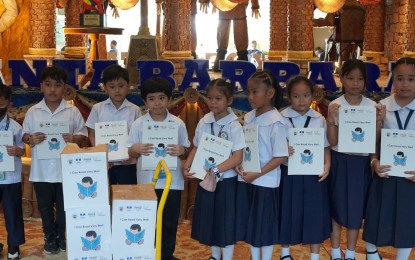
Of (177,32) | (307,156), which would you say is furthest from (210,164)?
(177,32)

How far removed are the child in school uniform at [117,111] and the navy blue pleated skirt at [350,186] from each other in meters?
1.34

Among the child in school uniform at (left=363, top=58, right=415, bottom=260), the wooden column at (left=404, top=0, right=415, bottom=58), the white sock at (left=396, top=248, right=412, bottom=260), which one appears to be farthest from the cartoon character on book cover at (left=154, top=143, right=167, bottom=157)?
the wooden column at (left=404, top=0, right=415, bottom=58)

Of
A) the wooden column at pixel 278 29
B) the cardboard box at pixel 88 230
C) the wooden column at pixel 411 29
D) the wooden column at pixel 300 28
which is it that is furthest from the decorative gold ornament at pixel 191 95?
the wooden column at pixel 411 29

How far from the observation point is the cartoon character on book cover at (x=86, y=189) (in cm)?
286

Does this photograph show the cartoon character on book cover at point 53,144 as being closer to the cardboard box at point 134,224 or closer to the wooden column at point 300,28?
the cardboard box at point 134,224

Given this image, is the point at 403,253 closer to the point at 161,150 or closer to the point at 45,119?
the point at 161,150

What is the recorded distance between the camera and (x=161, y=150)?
3457 mm

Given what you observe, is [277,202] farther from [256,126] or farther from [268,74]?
[268,74]

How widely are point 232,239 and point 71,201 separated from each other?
111 cm

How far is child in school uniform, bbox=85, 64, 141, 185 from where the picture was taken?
377 centimetres

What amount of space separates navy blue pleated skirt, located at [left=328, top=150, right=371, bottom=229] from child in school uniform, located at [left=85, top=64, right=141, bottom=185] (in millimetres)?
1338

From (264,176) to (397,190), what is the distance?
0.79m

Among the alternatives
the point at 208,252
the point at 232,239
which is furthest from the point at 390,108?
the point at 208,252

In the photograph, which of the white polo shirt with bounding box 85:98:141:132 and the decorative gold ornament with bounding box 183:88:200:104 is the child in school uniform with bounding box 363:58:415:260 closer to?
the white polo shirt with bounding box 85:98:141:132
